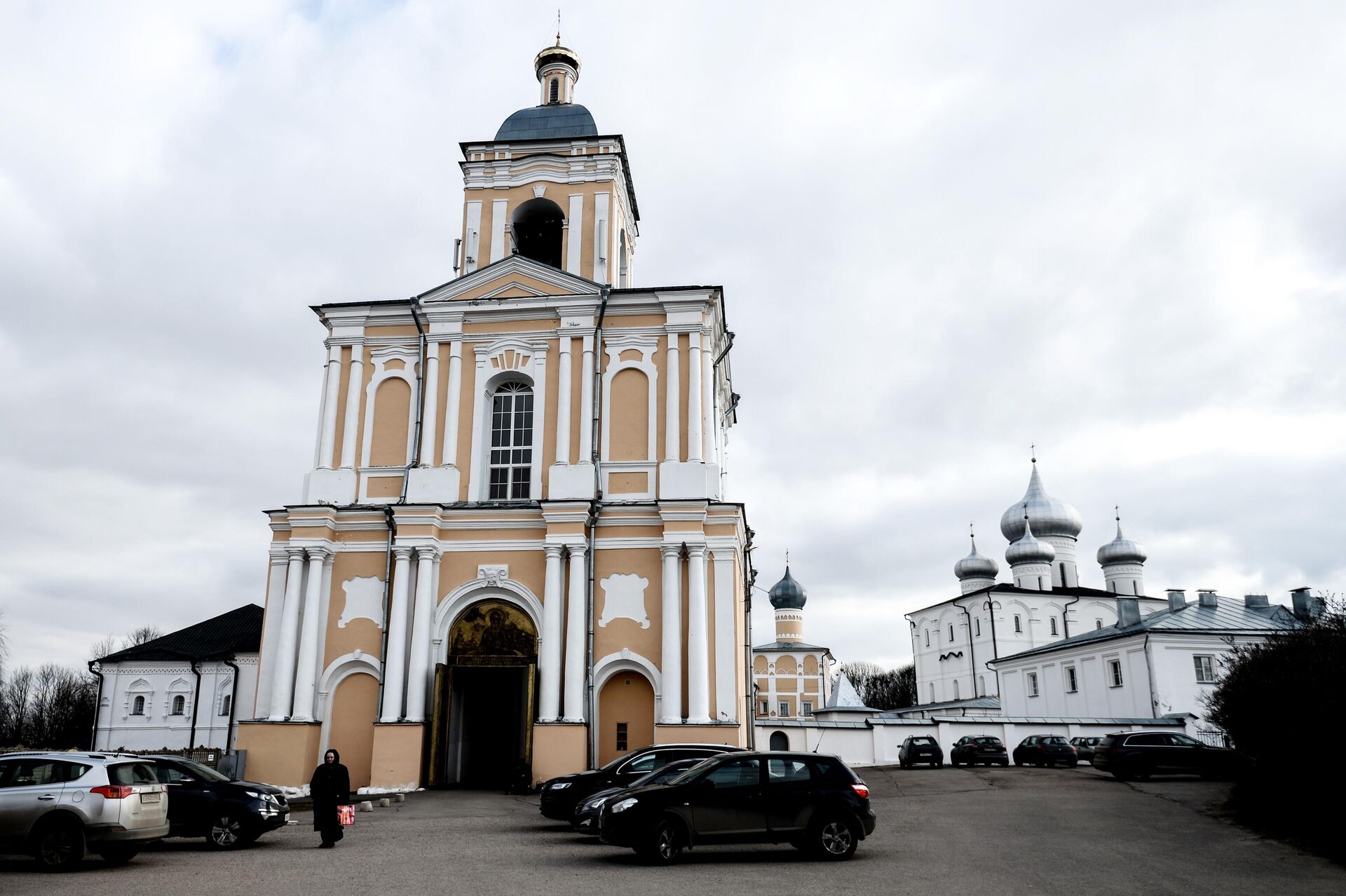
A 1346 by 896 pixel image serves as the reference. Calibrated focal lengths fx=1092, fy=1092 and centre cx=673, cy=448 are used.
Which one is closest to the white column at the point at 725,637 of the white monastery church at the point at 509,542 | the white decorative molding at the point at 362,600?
the white monastery church at the point at 509,542

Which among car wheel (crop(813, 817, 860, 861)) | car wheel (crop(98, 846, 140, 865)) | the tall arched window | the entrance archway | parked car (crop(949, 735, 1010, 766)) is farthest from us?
parked car (crop(949, 735, 1010, 766))

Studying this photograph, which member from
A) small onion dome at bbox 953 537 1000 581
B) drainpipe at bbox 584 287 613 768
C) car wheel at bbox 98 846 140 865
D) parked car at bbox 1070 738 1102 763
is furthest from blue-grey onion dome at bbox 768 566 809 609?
car wheel at bbox 98 846 140 865

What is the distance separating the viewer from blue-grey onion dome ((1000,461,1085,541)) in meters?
76.1

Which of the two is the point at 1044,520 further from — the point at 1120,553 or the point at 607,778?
the point at 607,778

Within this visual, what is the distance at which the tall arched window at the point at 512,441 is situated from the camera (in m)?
26.6

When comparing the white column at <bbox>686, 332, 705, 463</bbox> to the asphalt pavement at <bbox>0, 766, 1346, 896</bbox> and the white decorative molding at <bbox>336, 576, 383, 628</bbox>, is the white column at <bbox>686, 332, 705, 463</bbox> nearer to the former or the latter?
the white decorative molding at <bbox>336, 576, 383, 628</bbox>

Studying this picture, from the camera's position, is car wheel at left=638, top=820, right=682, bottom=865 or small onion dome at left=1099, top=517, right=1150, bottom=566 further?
small onion dome at left=1099, top=517, right=1150, bottom=566

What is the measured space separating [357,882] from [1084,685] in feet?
136

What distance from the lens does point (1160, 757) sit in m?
25.2

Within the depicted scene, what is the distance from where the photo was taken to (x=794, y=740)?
4022cm

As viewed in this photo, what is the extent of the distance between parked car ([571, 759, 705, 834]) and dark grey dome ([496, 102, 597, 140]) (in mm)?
20050

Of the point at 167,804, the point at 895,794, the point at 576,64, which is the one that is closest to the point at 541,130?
the point at 576,64

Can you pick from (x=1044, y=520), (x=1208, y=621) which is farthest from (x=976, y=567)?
(x=1208, y=621)

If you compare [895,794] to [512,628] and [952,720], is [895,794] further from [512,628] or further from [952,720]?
[952,720]
